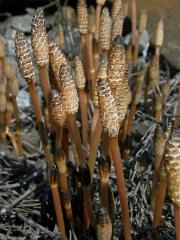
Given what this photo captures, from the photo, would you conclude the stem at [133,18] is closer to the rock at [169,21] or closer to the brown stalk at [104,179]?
the rock at [169,21]

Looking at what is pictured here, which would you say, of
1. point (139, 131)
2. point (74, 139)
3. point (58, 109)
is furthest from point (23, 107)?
point (58, 109)

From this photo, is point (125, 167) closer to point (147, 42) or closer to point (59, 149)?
point (59, 149)

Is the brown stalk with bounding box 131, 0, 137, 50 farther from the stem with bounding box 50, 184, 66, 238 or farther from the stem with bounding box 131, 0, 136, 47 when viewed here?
the stem with bounding box 50, 184, 66, 238

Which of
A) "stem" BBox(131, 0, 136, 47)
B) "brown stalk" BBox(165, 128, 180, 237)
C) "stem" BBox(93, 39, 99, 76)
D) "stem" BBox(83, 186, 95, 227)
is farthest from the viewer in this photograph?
"stem" BBox(131, 0, 136, 47)

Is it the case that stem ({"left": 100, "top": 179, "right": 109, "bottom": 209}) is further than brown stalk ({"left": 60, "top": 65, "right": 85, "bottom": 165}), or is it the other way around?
stem ({"left": 100, "top": 179, "right": 109, "bottom": 209})

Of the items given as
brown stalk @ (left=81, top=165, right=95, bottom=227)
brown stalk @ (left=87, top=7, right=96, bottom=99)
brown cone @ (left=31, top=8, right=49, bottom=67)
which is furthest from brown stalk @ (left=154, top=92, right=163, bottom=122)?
brown cone @ (left=31, top=8, right=49, bottom=67)

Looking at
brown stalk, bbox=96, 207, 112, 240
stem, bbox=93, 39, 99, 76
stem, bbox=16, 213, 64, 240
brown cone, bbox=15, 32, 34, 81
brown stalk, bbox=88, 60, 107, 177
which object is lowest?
stem, bbox=16, 213, 64, 240
